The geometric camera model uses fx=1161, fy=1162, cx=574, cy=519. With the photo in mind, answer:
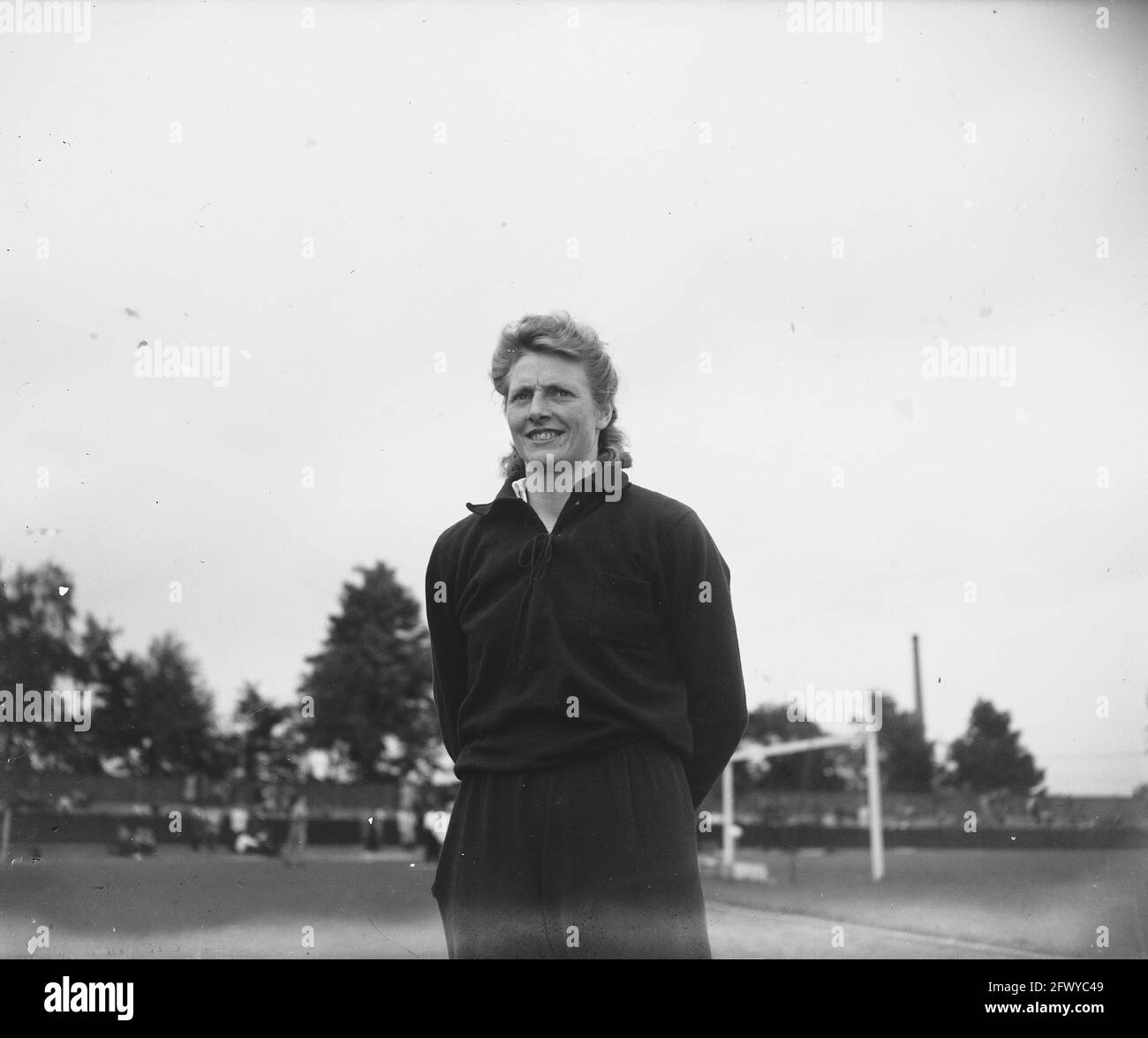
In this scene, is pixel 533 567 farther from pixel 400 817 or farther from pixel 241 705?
pixel 400 817

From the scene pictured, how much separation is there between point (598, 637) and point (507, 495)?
358 mm

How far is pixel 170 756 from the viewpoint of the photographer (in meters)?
5.51

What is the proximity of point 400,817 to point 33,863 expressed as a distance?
8920 millimetres

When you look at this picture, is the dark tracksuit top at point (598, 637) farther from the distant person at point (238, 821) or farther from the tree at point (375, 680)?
the distant person at point (238, 821)

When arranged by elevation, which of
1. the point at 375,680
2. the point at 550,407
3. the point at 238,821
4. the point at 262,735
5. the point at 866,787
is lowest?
the point at 866,787

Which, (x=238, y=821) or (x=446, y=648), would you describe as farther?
(x=238, y=821)

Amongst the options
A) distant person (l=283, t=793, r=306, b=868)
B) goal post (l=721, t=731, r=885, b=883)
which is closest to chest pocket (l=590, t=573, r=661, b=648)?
distant person (l=283, t=793, r=306, b=868)

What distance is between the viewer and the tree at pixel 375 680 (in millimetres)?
5289

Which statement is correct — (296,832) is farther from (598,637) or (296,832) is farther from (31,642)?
(598,637)

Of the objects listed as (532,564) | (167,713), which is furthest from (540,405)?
(167,713)

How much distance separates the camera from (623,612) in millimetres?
2152

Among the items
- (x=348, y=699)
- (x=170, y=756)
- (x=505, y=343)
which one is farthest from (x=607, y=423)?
(x=348, y=699)

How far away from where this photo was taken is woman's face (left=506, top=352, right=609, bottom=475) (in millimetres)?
2256

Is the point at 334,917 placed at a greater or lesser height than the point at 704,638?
lesser
